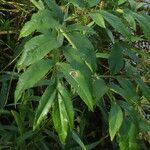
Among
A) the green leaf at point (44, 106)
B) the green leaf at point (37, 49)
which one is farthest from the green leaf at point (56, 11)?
the green leaf at point (44, 106)

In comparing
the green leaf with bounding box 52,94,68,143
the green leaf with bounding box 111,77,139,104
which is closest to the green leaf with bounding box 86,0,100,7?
the green leaf with bounding box 111,77,139,104

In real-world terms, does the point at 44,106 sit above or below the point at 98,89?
above

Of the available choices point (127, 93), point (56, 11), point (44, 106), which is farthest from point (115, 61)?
point (44, 106)

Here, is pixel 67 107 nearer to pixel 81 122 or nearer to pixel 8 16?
pixel 81 122

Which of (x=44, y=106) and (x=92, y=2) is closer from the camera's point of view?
(x=44, y=106)

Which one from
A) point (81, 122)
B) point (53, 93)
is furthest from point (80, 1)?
point (81, 122)

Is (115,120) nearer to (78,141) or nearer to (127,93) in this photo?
(127,93)

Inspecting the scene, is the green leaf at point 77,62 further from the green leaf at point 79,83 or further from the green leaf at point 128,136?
the green leaf at point 128,136
